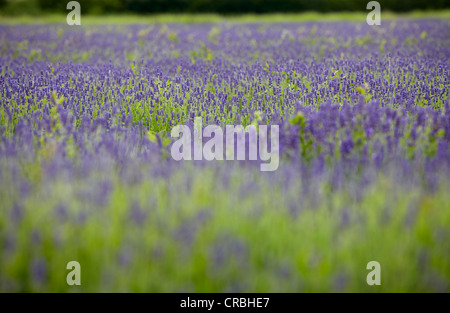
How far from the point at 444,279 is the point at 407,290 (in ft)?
0.48

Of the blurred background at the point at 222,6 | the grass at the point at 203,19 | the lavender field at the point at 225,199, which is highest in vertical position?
the blurred background at the point at 222,6

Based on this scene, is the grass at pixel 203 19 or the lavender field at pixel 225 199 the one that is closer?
the lavender field at pixel 225 199

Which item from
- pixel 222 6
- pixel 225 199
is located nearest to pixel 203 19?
pixel 222 6

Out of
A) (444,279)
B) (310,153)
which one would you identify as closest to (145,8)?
(310,153)

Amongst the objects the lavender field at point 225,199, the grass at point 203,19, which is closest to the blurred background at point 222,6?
the grass at point 203,19

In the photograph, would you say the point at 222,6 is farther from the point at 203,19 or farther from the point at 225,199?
the point at 225,199

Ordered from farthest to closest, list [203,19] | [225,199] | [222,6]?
[222,6] < [203,19] < [225,199]

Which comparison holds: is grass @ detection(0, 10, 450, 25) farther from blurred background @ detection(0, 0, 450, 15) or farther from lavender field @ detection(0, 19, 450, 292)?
lavender field @ detection(0, 19, 450, 292)

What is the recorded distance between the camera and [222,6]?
23.4 m

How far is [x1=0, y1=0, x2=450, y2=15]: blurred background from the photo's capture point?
23234 mm

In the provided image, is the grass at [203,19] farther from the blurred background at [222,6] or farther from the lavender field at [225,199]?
the lavender field at [225,199]

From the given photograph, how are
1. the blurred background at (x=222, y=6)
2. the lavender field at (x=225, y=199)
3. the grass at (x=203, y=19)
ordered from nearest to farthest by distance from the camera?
the lavender field at (x=225, y=199) → the grass at (x=203, y=19) → the blurred background at (x=222, y=6)

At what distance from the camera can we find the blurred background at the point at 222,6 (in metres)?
23.2
